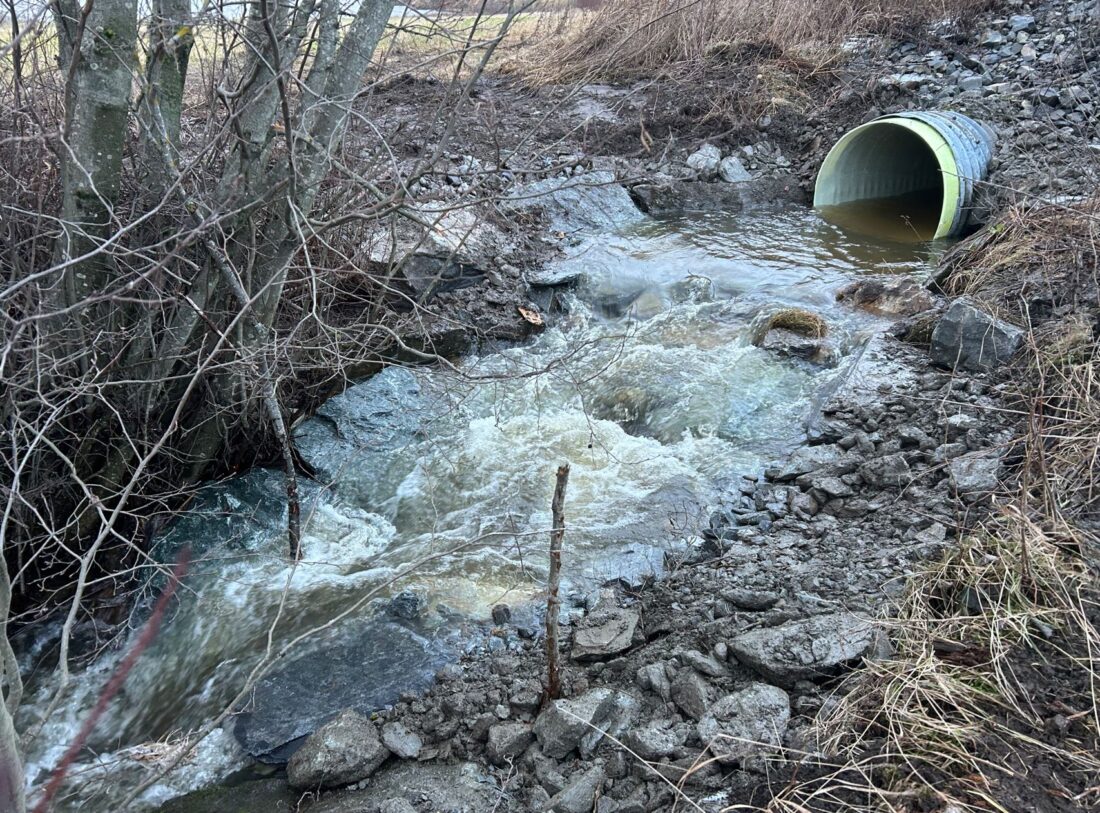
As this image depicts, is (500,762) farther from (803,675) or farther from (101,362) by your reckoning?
(101,362)

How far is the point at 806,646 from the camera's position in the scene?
261 cm

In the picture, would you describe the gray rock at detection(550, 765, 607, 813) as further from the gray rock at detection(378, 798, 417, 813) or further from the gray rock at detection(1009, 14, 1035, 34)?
the gray rock at detection(1009, 14, 1035, 34)

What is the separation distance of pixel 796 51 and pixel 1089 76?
3.05 metres

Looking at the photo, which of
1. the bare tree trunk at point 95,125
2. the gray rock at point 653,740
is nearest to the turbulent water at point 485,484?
the gray rock at point 653,740

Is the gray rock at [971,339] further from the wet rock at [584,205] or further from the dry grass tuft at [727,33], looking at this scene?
the dry grass tuft at [727,33]

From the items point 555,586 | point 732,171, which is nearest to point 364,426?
point 555,586

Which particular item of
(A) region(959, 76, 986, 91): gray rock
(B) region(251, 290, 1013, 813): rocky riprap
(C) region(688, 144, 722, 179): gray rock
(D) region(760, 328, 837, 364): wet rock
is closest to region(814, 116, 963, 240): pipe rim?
(C) region(688, 144, 722, 179): gray rock

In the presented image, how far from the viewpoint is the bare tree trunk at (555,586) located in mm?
2594

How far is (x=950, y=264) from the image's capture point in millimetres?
5945

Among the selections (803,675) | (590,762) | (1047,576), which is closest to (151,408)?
(590,762)

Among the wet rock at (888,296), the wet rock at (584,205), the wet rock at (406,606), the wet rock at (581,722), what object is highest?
the wet rock at (584,205)

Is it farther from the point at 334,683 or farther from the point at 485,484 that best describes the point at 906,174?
the point at 334,683

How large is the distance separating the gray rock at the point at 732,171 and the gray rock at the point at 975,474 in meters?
5.66

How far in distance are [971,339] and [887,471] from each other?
4.38ft
